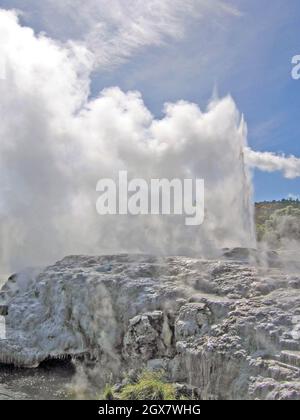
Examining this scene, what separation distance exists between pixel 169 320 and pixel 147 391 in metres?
3.64

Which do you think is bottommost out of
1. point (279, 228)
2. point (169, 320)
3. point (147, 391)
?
point (147, 391)

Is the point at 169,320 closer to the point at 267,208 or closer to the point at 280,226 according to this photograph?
the point at 280,226

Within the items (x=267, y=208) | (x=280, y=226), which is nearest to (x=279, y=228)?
(x=280, y=226)

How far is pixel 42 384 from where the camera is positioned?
20266 millimetres

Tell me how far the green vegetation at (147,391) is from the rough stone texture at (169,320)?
2.79ft

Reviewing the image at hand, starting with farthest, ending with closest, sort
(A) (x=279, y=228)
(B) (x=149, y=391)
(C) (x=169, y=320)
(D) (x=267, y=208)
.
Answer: (D) (x=267, y=208), (A) (x=279, y=228), (C) (x=169, y=320), (B) (x=149, y=391)

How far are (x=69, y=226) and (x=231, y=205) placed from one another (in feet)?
46.0

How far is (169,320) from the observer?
19.1 meters

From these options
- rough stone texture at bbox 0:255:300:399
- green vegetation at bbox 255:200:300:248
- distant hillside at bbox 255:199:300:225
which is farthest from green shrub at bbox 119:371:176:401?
distant hillside at bbox 255:199:300:225

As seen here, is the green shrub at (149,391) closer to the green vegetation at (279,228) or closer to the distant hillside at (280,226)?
the green vegetation at (279,228)

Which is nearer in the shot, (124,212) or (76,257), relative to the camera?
(76,257)

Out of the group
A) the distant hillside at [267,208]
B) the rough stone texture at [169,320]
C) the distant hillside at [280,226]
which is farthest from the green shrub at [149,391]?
the distant hillside at [267,208]
